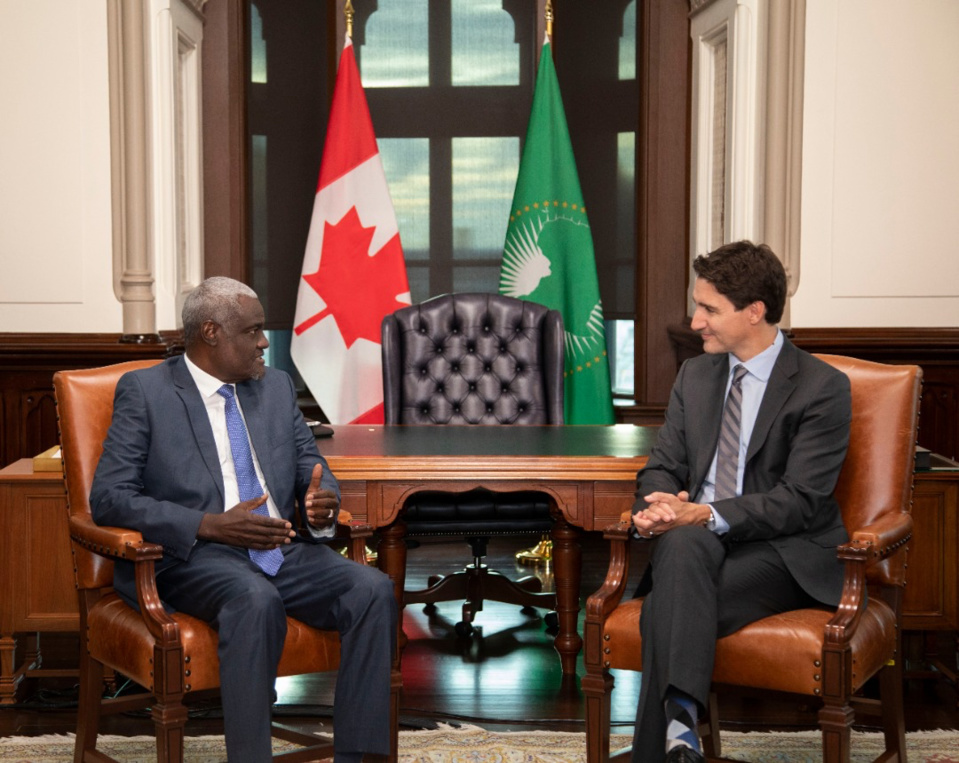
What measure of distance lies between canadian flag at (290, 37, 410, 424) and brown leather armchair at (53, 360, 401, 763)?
2.28 meters

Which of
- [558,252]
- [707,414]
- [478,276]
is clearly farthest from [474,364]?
[478,276]

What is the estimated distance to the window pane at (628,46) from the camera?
5.92 meters

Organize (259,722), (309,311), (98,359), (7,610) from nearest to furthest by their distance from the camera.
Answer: (259,722) → (7,610) → (98,359) → (309,311)

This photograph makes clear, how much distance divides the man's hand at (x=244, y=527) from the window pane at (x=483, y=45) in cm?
385

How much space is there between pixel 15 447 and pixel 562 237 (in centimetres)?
250

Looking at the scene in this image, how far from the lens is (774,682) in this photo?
257cm

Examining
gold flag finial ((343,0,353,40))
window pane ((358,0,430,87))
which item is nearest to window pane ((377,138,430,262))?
window pane ((358,0,430,87))

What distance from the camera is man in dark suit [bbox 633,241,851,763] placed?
8.46 feet

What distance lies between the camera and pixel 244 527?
2.68m

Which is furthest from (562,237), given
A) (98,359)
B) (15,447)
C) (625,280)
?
(15,447)

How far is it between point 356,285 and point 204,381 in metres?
2.56

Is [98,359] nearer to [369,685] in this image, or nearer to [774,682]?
[369,685]

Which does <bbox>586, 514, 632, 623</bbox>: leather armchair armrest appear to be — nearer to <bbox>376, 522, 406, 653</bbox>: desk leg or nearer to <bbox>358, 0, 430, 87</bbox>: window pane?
<bbox>376, 522, 406, 653</bbox>: desk leg

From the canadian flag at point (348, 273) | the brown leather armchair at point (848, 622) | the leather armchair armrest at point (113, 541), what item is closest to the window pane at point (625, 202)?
the canadian flag at point (348, 273)
